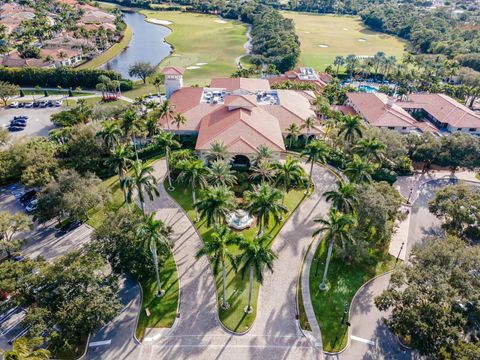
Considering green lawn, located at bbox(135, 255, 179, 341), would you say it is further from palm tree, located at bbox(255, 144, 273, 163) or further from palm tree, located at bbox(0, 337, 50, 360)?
palm tree, located at bbox(255, 144, 273, 163)

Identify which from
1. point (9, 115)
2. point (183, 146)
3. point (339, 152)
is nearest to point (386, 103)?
point (339, 152)

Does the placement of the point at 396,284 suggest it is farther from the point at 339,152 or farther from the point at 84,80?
the point at 84,80

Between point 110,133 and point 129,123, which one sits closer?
point 110,133

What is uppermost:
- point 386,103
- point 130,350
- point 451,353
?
point 386,103

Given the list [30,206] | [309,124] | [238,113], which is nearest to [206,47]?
[238,113]

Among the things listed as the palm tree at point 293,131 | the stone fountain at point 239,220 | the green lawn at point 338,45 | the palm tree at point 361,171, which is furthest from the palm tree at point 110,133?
the green lawn at point 338,45

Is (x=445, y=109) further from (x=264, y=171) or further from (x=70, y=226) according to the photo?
(x=70, y=226)
